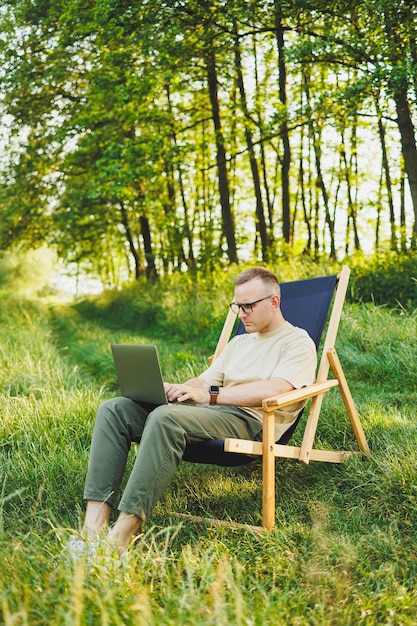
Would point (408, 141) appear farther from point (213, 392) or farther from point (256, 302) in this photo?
point (213, 392)

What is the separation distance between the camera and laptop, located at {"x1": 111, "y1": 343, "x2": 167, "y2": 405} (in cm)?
340

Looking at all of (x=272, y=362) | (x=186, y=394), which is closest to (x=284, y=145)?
(x=272, y=362)

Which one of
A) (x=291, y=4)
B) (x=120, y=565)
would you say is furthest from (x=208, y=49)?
(x=120, y=565)

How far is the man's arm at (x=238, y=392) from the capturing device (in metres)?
3.55

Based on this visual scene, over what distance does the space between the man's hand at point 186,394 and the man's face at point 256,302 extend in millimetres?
463

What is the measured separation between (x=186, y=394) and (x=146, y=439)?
672mm

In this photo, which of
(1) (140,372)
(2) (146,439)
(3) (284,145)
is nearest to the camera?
(2) (146,439)

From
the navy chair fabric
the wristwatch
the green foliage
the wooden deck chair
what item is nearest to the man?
the wristwatch

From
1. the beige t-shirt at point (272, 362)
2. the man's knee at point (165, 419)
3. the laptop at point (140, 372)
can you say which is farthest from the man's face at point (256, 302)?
the man's knee at point (165, 419)

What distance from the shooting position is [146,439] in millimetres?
3125

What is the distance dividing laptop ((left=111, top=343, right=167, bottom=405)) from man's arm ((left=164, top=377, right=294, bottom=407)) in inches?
9.6

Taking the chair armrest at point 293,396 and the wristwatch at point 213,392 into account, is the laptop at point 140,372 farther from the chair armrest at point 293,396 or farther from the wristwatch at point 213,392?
the chair armrest at point 293,396

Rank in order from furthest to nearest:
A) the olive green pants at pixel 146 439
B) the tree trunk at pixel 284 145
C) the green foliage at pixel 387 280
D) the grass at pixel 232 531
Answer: the tree trunk at pixel 284 145 → the green foliage at pixel 387 280 → the olive green pants at pixel 146 439 → the grass at pixel 232 531

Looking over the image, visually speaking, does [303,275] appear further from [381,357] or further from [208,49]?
[208,49]
